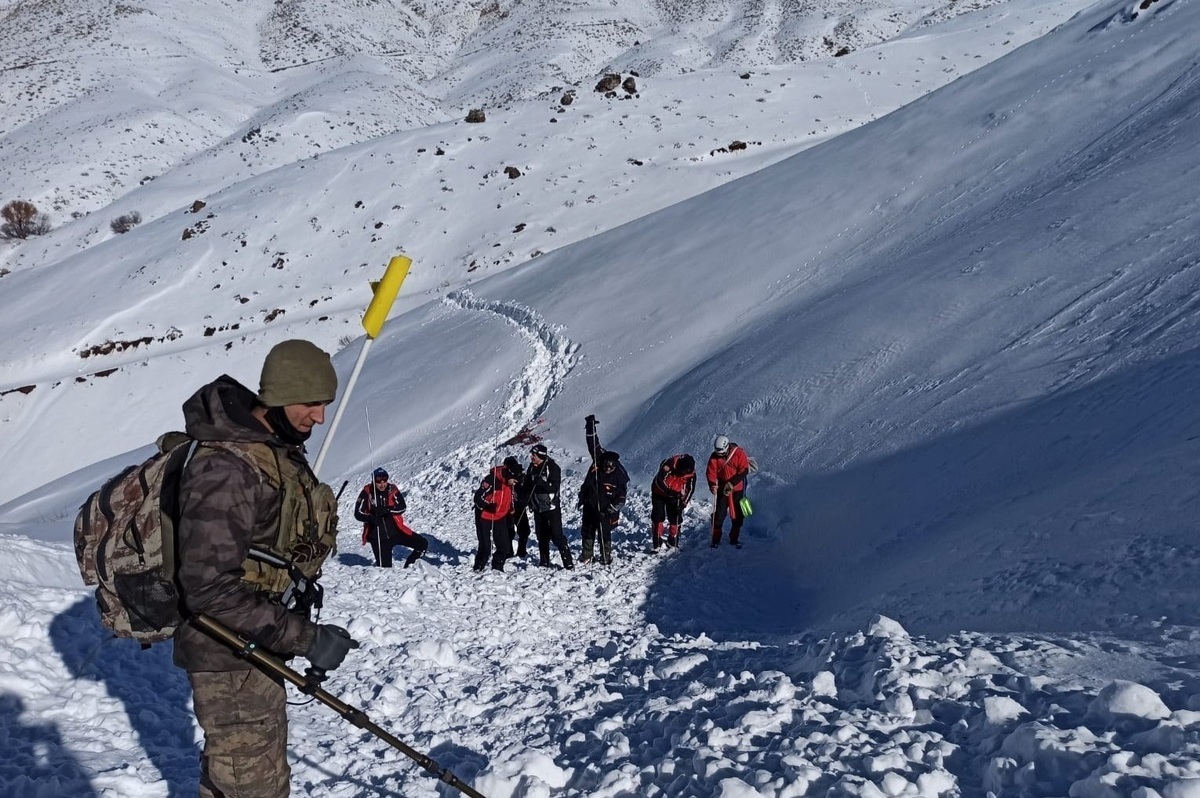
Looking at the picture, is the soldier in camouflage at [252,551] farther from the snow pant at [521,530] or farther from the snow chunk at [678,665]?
the snow pant at [521,530]

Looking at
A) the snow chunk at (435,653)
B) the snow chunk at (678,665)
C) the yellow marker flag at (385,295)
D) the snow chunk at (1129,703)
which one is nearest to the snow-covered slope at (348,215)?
the snow chunk at (435,653)

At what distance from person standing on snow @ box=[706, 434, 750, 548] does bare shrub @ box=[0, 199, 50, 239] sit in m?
62.2

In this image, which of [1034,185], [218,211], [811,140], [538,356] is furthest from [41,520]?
[811,140]

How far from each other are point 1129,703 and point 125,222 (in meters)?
59.9

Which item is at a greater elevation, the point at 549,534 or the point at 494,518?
the point at 494,518

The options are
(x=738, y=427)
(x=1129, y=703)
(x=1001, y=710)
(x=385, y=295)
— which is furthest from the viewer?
(x=738, y=427)

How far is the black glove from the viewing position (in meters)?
3.31

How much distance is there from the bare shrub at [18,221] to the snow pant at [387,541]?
193 ft

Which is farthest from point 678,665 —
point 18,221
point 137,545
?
point 18,221

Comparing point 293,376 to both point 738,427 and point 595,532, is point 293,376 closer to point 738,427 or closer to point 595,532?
point 595,532

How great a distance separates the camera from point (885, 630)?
549 cm

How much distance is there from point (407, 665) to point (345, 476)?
42.3 feet

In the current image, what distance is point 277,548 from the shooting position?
339 cm

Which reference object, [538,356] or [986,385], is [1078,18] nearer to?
[538,356]
